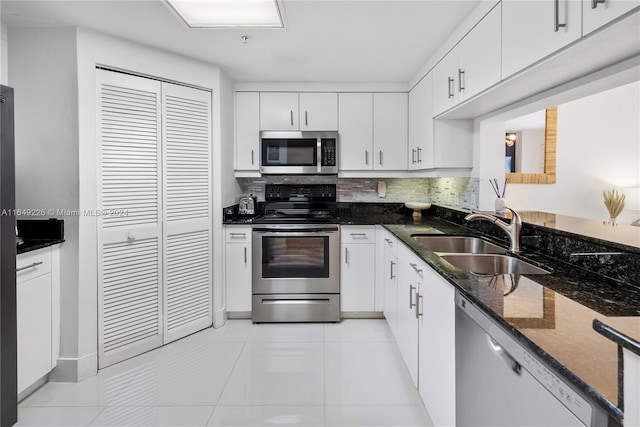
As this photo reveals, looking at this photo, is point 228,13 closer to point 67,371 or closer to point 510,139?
point 510,139

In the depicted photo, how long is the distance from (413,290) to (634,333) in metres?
1.56

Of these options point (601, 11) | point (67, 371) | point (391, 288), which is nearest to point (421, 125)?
point (391, 288)

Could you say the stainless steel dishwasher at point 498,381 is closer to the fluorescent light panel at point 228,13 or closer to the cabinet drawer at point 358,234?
the fluorescent light panel at point 228,13

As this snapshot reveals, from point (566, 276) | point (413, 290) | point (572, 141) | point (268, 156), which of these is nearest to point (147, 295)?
point (268, 156)

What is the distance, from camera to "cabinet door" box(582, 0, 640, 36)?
1042 millimetres

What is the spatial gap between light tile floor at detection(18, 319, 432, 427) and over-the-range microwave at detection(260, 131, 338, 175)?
1614 mm

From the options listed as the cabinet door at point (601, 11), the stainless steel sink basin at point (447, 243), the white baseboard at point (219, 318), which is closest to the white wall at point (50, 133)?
the white baseboard at point (219, 318)

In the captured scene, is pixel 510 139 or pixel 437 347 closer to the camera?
pixel 437 347

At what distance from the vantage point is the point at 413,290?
214 centimetres

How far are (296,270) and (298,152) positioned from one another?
3.84 feet

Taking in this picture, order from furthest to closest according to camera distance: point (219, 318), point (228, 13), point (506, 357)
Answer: point (219, 318) < point (228, 13) < point (506, 357)

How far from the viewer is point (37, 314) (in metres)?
2.16

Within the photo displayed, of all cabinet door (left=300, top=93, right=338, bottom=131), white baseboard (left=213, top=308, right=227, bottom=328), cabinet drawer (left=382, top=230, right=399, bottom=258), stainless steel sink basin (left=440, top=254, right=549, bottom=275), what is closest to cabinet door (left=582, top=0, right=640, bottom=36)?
stainless steel sink basin (left=440, top=254, right=549, bottom=275)

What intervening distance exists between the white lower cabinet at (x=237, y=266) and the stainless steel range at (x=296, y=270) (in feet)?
0.23
